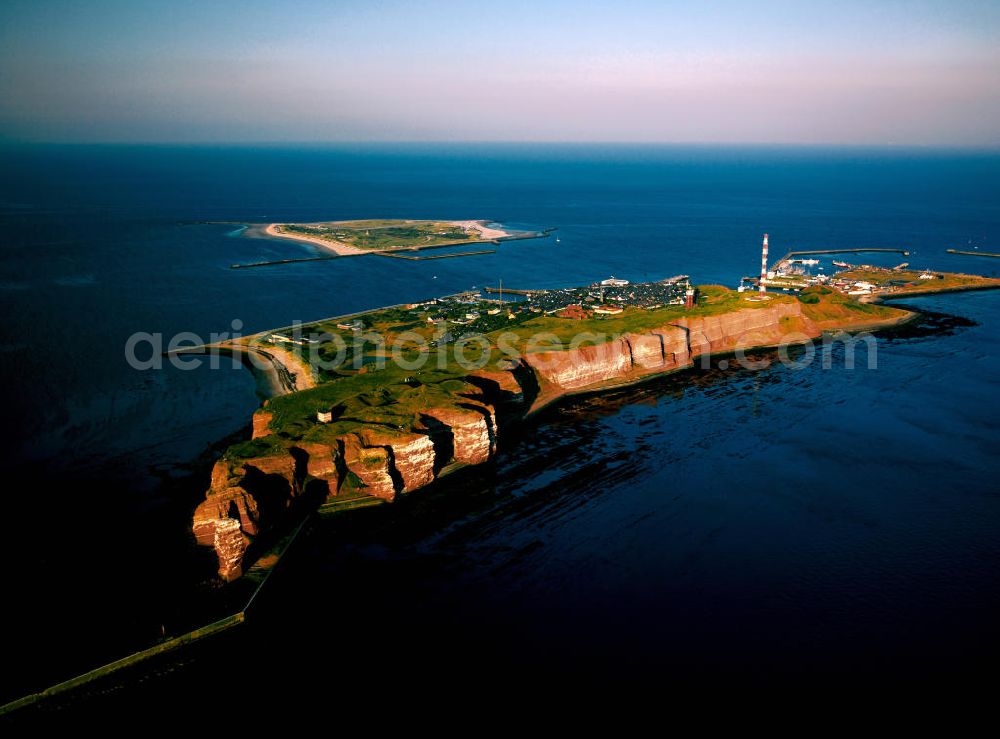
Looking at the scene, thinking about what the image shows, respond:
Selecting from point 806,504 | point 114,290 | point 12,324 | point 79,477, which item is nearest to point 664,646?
point 806,504

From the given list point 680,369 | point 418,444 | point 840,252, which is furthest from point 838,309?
point 418,444

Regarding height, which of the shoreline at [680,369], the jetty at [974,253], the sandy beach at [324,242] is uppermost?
the sandy beach at [324,242]

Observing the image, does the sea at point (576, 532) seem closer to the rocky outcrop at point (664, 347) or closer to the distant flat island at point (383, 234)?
the rocky outcrop at point (664, 347)

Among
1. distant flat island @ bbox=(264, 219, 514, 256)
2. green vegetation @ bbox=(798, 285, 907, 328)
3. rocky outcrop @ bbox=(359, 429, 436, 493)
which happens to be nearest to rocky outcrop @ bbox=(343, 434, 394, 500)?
rocky outcrop @ bbox=(359, 429, 436, 493)

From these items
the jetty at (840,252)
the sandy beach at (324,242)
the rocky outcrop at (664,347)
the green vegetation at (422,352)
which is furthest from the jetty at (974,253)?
the sandy beach at (324,242)

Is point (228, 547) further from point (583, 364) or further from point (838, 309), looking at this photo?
point (838, 309)

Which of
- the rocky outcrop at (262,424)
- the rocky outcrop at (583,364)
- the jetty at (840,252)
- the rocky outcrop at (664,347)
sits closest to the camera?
the rocky outcrop at (262,424)

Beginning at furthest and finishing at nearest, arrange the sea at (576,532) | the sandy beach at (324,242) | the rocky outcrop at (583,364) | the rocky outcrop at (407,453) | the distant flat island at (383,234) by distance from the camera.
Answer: the distant flat island at (383,234), the sandy beach at (324,242), the rocky outcrop at (583,364), the rocky outcrop at (407,453), the sea at (576,532)

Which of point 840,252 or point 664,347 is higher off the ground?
point 840,252
